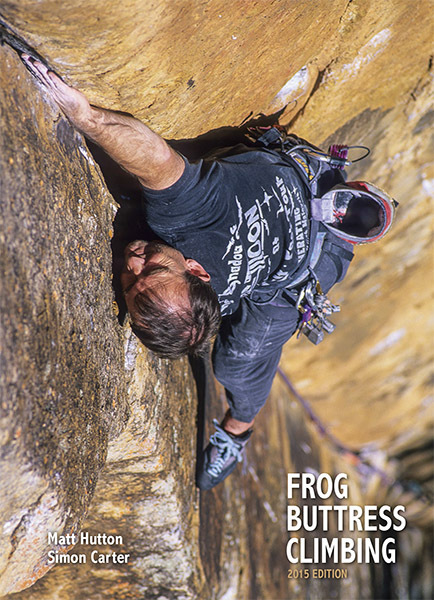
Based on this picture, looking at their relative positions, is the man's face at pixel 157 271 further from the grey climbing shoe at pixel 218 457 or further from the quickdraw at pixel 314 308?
the grey climbing shoe at pixel 218 457

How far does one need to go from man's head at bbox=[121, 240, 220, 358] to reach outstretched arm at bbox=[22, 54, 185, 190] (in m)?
0.23

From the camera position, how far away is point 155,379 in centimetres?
186

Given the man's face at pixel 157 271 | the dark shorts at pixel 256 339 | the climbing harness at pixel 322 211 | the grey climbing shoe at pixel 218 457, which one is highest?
the climbing harness at pixel 322 211

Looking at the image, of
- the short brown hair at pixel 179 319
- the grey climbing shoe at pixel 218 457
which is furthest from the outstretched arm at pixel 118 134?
the grey climbing shoe at pixel 218 457

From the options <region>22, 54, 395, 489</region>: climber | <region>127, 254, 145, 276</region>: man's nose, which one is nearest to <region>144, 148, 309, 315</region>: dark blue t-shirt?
<region>22, 54, 395, 489</region>: climber

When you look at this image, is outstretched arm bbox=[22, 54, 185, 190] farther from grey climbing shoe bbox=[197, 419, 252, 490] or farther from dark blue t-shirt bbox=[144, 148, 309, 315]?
grey climbing shoe bbox=[197, 419, 252, 490]

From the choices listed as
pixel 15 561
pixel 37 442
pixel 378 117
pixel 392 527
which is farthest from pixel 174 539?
pixel 392 527

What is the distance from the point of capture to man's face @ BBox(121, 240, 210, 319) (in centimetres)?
145

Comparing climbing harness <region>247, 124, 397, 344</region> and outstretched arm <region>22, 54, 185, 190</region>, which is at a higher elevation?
climbing harness <region>247, 124, 397, 344</region>

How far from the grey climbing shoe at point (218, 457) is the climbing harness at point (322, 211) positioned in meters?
0.68

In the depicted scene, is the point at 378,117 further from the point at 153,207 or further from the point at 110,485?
the point at 110,485

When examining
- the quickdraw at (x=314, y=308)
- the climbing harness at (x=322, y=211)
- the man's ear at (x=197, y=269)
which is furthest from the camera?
the quickdraw at (x=314, y=308)

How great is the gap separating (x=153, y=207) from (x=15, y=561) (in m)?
0.98

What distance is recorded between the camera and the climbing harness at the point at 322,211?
1.83 metres
